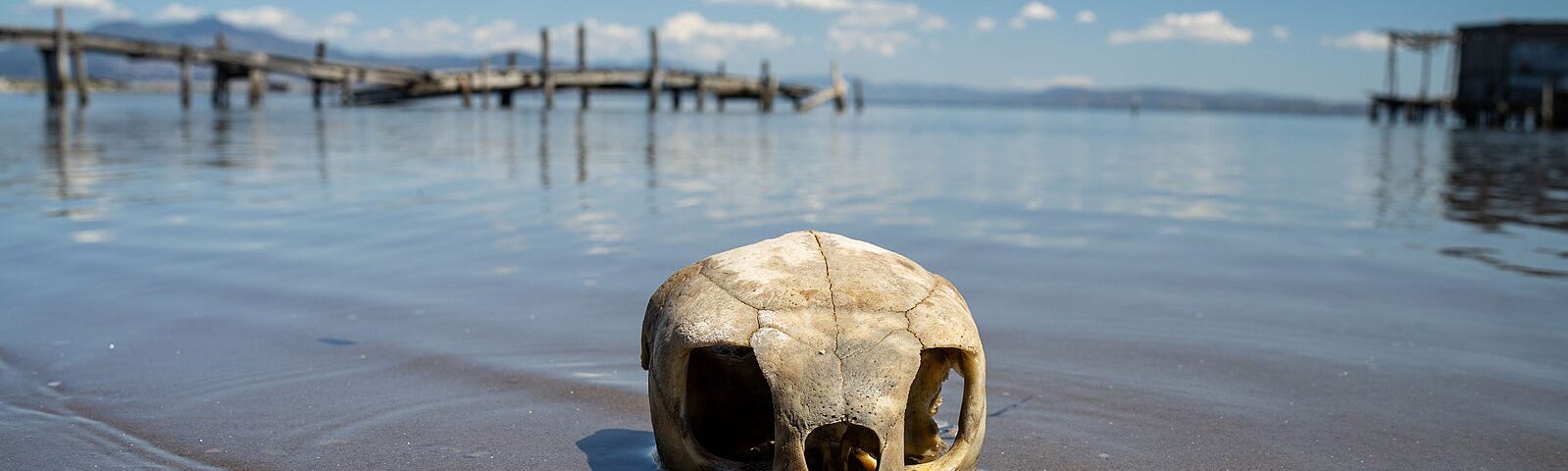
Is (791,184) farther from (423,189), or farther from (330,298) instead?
(330,298)

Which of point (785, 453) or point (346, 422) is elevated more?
point (785, 453)

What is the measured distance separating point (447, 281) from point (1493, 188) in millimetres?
16975

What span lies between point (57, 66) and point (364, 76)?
13431 millimetres

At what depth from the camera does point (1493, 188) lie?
60.3 ft

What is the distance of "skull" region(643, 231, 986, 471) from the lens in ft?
10.2

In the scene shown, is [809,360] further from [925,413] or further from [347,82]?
[347,82]

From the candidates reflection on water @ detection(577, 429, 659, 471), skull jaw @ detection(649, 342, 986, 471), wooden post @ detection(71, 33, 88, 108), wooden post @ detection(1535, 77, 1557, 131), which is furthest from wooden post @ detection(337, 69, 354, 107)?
wooden post @ detection(1535, 77, 1557, 131)

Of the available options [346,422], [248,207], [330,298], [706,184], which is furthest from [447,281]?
[706,184]

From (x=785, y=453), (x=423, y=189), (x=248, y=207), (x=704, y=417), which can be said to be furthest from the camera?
(x=423, y=189)

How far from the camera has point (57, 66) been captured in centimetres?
4100

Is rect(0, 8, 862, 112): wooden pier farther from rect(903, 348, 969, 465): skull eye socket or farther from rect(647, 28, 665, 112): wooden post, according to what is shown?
rect(903, 348, 969, 465): skull eye socket

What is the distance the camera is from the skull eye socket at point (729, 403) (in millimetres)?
3895

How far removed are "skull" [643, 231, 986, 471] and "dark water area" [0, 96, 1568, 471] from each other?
48cm

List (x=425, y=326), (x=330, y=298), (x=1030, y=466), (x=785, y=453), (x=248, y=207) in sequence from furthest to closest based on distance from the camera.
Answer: (x=248, y=207) → (x=330, y=298) → (x=425, y=326) → (x=1030, y=466) → (x=785, y=453)
